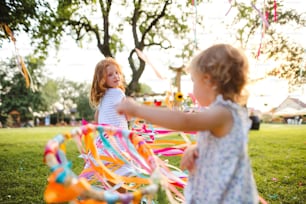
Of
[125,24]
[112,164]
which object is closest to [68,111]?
[125,24]

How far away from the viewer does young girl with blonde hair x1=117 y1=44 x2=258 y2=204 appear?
4.55 feet

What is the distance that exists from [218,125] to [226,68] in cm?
23

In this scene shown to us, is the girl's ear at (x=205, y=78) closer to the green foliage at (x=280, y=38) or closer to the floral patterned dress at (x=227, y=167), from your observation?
the floral patterned dress at (x=227, y=167)

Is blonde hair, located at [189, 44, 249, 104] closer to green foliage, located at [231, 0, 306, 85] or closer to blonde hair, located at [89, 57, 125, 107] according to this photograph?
blonde hair, located at [89, 57, 125, 107]

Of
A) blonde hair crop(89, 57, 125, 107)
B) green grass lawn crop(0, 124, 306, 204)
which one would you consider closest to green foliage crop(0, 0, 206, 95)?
green grass lawn crop(0, 124, 306, 204)

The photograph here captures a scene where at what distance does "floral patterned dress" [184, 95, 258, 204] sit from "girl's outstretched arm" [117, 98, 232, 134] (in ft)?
0.15

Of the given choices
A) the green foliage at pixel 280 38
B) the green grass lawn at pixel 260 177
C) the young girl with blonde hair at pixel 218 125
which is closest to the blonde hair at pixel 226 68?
the young girl with blonde hair at pixel 218 125

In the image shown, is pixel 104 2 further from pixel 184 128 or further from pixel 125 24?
pixel 184 128

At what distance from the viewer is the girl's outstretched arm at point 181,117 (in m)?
1.35

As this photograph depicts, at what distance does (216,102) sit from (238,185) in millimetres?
330

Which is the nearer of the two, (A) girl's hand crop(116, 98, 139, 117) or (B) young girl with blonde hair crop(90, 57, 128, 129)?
(A) girl's hand crop(116, 98, 139, 117)

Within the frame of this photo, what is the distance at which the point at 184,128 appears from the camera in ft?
4.44

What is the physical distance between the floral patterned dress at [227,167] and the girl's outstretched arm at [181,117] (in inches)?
1.8

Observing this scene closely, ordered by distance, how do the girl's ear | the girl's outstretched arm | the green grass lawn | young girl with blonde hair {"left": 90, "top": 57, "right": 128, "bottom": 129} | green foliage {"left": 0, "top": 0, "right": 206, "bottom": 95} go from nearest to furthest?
the girl's outstretched arm
the girl's ear
young girl with blonde hair {"left": 90, "top": 57, "right": 128, "bottom": 129}
the green grass lawn
green foliage {"left": 0, "top": 0, "right": 206, "bottom": 95}
